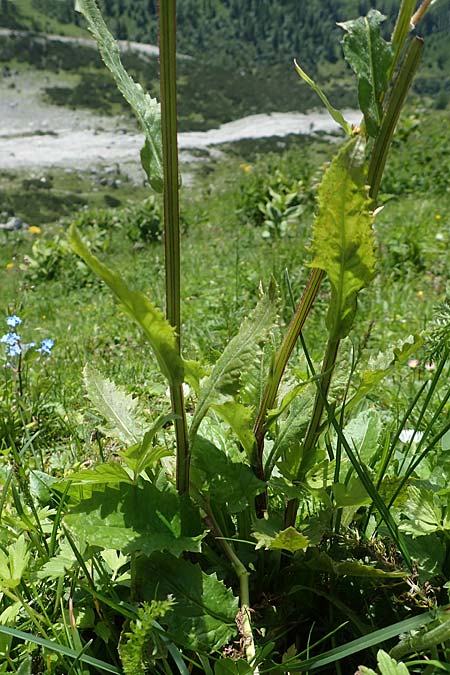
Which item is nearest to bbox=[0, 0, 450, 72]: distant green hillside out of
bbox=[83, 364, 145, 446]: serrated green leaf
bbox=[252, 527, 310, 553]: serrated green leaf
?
bbox=[83, 364, 145, 446]: serrated green leaf

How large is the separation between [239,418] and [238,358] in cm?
15

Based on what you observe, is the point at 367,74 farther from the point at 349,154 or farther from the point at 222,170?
the point at 222,170

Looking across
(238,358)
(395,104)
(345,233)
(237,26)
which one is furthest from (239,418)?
(237,26)

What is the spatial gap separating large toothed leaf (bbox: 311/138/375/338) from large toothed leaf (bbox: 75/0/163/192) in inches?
11.5

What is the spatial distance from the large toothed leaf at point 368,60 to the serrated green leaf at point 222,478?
70 centimetres

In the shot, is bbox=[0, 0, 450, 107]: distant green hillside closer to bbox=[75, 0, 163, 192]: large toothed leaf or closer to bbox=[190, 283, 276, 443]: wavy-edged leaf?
bbox=[75, 0, 163, 192]: large toothed leaf

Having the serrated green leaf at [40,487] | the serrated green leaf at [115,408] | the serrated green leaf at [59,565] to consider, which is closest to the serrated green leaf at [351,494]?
the serrated green leaf at [115,408]

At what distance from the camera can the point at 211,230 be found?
927cm

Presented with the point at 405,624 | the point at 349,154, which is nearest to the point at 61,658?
the point at 405,624

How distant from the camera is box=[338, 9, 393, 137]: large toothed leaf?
920 mm

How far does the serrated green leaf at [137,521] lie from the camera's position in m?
1.08

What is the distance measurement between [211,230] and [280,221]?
2.04m

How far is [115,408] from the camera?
1.33 m

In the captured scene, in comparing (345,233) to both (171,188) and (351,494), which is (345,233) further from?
(351,494)
